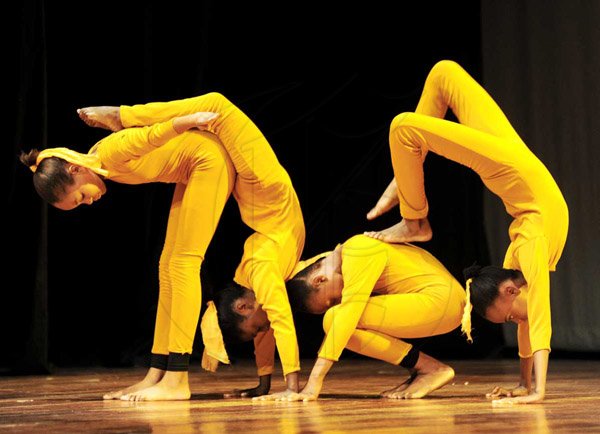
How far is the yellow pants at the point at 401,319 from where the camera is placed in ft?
11.1

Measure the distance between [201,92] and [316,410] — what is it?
292 cm

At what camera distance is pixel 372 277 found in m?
3.37

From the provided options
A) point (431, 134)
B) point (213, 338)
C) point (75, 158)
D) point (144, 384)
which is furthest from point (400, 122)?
point (144, 384)

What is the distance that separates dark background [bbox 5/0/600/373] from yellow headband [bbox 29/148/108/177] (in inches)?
68.3

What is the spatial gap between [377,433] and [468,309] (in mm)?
938

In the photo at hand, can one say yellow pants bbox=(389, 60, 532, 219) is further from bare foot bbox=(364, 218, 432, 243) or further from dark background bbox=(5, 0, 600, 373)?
dark background bbox=(5, 0, 600, 373)

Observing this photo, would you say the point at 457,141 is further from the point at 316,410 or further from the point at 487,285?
the point at 316,410

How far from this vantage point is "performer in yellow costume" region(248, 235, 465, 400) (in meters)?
3.33

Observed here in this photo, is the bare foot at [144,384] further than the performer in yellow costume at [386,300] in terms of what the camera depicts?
Yes

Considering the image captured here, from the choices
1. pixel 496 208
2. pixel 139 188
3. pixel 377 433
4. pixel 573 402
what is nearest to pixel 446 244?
pixel 496 208

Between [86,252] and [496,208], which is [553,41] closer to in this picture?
[496,208]

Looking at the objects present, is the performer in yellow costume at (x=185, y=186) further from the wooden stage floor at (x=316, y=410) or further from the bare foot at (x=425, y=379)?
the bare foot at (x=425, y=379)

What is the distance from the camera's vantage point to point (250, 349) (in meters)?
5.91

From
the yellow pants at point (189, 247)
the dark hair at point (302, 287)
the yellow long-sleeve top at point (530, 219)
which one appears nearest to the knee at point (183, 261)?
the yellow pants at point (189, 247)
